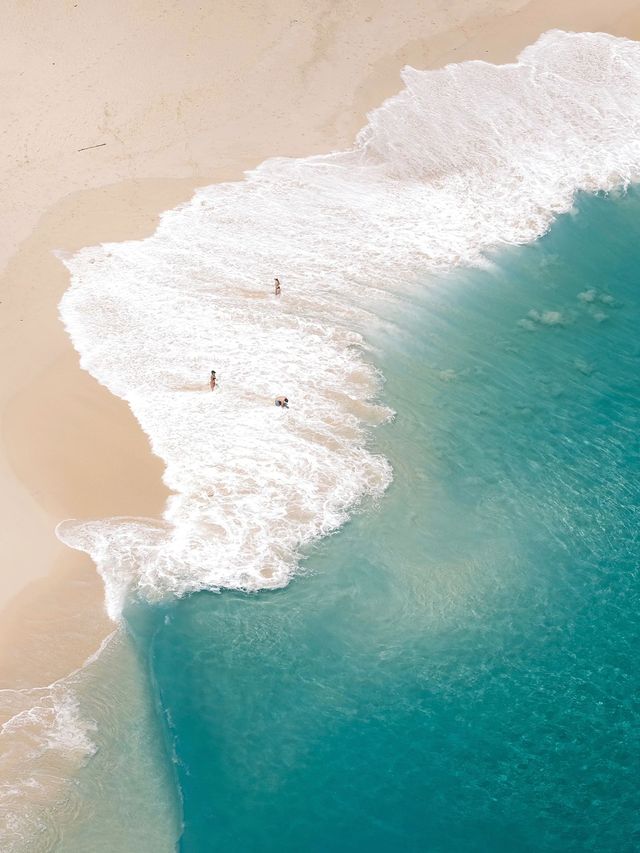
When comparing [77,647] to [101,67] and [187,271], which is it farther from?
[101,67]

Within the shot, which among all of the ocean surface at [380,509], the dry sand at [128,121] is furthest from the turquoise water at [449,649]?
the dry sand at [128,121]

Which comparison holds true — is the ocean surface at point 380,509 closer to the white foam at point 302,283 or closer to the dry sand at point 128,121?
the white foam at point 302,283

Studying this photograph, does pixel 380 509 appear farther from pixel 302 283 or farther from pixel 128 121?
pixel 128 121

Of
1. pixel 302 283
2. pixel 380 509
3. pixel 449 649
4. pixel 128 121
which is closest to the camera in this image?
pixel 449 649

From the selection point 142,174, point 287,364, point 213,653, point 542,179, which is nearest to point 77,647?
point 213,653

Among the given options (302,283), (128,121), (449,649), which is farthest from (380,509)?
(128,121)

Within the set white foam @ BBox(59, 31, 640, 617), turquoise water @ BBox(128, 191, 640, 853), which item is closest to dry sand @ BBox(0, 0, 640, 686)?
white foam @ BBox(59, 31, 640, 617)

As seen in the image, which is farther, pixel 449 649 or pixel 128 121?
pixel 128 121

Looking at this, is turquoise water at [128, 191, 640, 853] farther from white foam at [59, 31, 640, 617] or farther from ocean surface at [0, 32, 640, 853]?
white foam at [59, 31, 640, 617]
